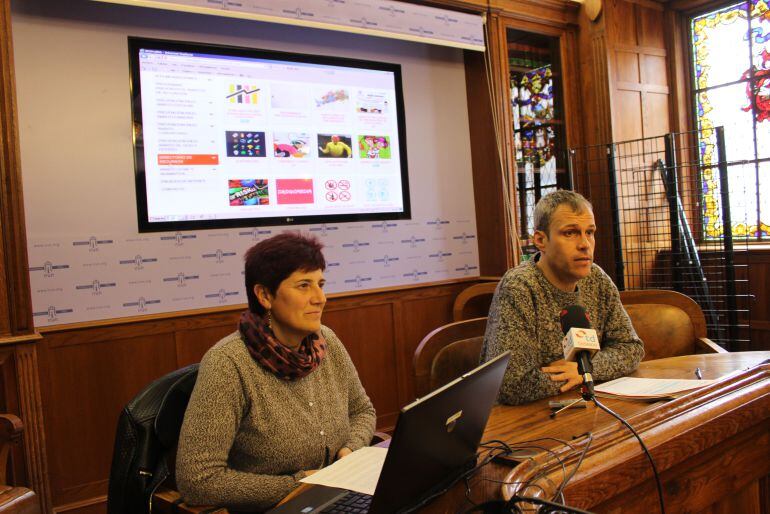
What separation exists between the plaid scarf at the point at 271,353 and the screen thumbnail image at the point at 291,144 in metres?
2.27

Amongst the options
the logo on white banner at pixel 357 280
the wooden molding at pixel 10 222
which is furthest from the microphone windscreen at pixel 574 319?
the logo on white banner at pixel 357 280

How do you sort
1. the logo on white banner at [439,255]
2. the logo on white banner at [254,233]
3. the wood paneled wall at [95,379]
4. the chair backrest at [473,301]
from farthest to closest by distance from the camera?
1. the logo on white banner at [439,255]
2. the chair backrest at [473,301]
3. the logo on white banner at [254,233]
4. the wood paneled wall at [95,379]

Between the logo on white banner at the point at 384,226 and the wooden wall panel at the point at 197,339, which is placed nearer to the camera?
the wooden wall panel at the point at 197,339

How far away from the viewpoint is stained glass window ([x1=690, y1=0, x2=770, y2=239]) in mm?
4898

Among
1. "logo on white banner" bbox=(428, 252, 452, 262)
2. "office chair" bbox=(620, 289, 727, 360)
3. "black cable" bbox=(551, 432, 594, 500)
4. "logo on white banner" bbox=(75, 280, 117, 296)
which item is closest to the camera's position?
"black cable" bbox=(551, 432, 594, 500)

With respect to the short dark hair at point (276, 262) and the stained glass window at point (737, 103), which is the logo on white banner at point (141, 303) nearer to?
the short dark hair at point (276, 262)

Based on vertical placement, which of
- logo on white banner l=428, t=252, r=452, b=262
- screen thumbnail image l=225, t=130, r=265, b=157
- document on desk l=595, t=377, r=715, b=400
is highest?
screen thumbnail image l=225, t=130, r=265, b=157

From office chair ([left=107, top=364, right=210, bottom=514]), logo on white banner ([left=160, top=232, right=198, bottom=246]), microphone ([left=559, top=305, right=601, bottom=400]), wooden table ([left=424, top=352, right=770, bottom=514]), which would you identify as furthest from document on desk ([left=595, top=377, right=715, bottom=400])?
logo on white banner ([left=160, top=232, right=198, bottom=246])

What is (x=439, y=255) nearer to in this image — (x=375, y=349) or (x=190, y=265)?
(x=375, y=349)

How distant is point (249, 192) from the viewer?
376 centimetres

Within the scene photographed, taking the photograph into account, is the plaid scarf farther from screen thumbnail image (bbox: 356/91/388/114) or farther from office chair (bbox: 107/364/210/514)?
screen thumbnail image (bbox: 356/91/388/114)

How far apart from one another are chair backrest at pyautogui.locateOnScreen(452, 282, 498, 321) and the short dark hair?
2515 mm

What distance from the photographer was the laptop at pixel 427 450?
103 cm

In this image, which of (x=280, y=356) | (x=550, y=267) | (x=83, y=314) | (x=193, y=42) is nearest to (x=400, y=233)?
(x=193, y=42)
